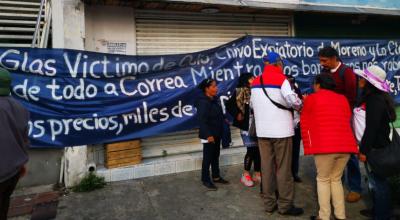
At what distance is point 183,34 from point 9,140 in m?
4.07

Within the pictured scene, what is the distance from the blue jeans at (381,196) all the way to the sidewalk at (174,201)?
48cm

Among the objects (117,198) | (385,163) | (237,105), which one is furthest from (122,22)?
(385,163)

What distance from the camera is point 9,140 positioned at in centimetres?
311

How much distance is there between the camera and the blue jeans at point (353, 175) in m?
4.72

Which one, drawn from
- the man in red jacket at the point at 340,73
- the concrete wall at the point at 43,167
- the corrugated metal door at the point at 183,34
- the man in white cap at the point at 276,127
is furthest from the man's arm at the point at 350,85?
the concrete wall at the point at 43,167

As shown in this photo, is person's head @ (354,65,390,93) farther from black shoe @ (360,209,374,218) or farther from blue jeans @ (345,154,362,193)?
black shoe @ (360,209,374,218)

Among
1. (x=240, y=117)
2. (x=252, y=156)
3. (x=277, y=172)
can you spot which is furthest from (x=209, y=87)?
(x=277, y=172)

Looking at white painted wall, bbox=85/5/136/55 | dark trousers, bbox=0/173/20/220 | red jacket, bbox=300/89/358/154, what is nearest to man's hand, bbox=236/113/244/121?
red jacket, bbox=300/89/358/154

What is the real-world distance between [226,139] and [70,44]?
112 inches

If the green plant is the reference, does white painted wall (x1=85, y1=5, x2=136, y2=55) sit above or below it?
above

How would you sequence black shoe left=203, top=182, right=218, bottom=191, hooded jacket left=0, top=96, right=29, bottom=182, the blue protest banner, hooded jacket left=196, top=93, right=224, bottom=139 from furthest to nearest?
black shoe left=203, top=182, right=218, bottom=191
hooded jacket left=196, top=93, right=224, bottom=139
the blue protest banner
hooded jacket left=0, top=96, right=29, bottom=182

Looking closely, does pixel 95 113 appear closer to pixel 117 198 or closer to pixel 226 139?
pixel 117 198

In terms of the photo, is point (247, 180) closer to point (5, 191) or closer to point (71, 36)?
point (5, 191)

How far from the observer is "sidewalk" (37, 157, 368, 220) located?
175 inches
